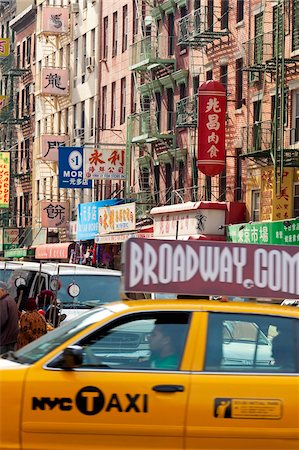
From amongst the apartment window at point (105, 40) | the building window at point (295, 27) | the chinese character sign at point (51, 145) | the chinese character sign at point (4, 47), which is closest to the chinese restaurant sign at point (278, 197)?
the building window at point (295, 27)

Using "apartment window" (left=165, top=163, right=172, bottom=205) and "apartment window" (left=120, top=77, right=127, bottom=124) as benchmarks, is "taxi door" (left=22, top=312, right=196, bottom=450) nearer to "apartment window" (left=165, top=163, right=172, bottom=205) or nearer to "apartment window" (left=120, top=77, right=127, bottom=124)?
"apartment window" (left=165, top=163, right=172, bottom=205)

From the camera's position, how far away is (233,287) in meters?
10.0

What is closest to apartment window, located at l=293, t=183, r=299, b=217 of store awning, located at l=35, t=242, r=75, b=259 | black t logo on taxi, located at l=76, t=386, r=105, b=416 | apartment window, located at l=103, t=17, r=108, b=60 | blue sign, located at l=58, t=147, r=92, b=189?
blue sign, located at l=58, t=147, r=92, b=189

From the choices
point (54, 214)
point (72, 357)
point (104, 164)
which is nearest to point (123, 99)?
point (54, 214)

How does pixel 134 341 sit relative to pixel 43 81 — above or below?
below

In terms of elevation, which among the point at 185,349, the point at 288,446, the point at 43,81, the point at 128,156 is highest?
the point at 43,81

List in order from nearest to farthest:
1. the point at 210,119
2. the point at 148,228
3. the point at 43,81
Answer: the point at 210,119
the point at 148,228
the point at 43,81

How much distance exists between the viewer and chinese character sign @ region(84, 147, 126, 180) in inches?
1925

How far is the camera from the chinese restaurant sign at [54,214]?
202 feet

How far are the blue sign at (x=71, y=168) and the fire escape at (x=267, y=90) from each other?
9.03m

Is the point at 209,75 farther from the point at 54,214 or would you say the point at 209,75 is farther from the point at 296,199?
the point at 54,214

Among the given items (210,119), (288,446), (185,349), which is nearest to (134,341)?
(185,349)

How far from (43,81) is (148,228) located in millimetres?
19637

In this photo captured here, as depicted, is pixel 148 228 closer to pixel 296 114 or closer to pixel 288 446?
pixel 296 114
